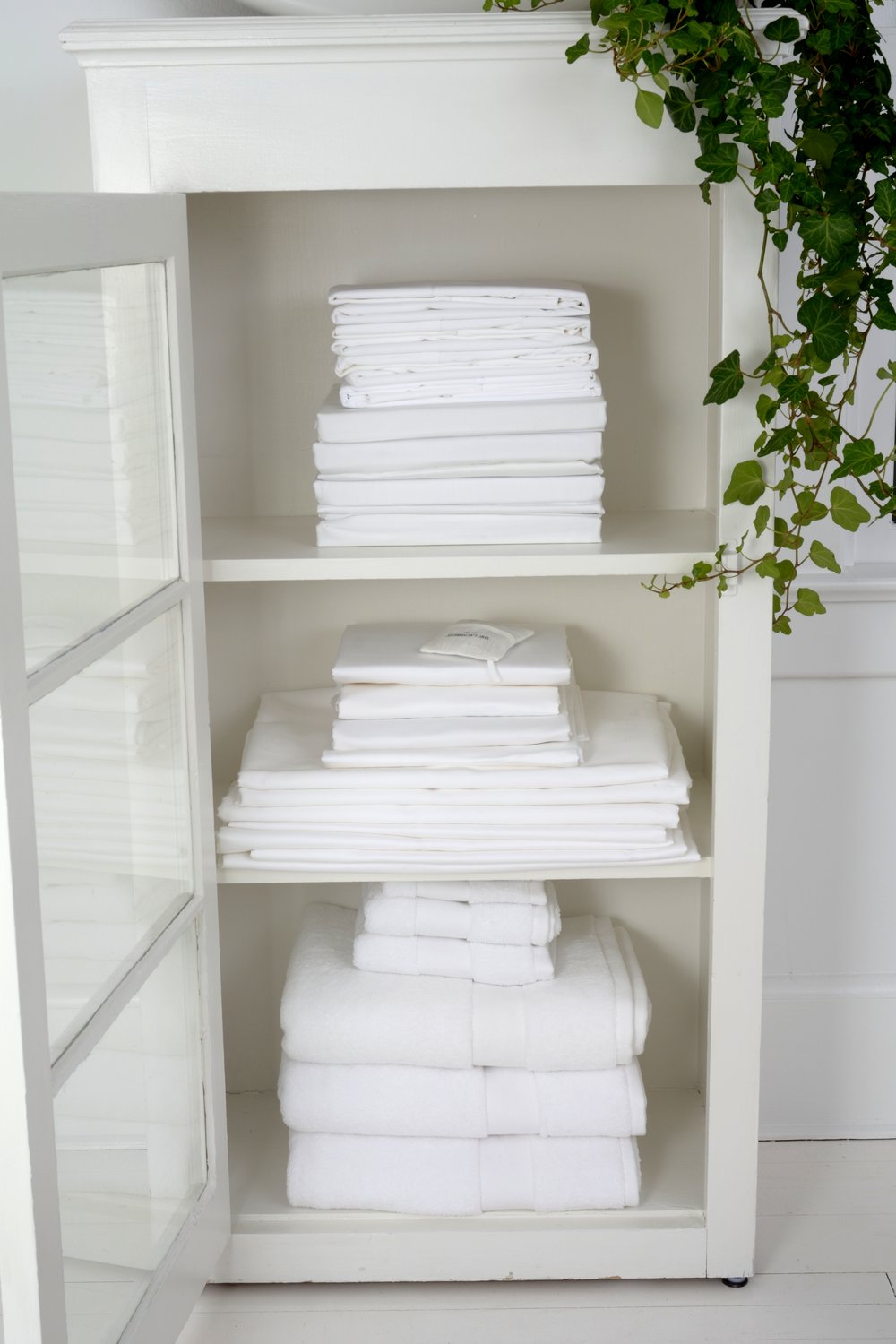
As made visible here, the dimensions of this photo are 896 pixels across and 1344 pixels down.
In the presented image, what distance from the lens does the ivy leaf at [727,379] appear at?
1429 millimetres

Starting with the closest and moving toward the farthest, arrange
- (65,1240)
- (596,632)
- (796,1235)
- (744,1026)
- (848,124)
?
(65,1240)
(848,124)
(744,1026)
(796,1235)
(596,632)

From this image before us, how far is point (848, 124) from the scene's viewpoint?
1351mm

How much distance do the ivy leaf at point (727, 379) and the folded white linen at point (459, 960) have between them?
695 millimetres

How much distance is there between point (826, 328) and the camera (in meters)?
1.37

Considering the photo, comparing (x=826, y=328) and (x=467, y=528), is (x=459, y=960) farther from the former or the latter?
(x=826, y=328)

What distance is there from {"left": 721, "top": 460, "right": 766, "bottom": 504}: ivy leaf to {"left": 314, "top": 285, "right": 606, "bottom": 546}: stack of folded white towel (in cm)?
17

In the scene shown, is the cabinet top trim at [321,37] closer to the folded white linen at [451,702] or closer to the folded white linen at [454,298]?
the folded white linen at [454,298]

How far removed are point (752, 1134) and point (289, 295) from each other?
117 cm

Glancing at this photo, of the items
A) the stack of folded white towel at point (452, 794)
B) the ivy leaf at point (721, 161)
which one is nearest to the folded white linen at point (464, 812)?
the stack of folded white towel at point (452, 794)

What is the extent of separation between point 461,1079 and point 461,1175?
116mm

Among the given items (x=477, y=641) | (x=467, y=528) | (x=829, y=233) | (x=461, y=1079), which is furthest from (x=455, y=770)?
(x=829, y=233)

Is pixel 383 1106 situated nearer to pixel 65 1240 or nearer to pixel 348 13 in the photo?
pixel 65 1240

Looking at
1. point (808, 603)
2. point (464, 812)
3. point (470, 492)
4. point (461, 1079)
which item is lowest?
point (461, 1079)

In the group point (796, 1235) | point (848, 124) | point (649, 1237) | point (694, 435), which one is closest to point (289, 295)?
point (694, 435)
